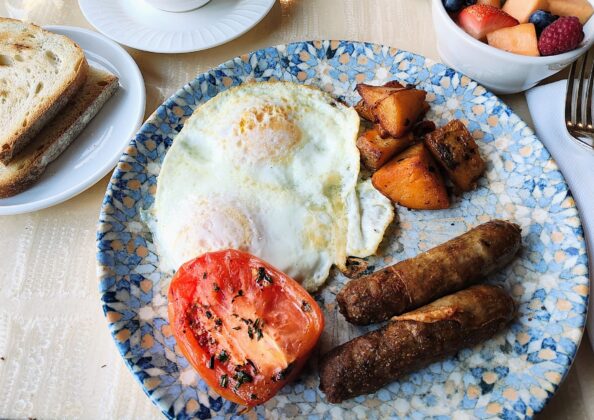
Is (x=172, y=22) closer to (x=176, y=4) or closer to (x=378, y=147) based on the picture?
(x=176, y=4)

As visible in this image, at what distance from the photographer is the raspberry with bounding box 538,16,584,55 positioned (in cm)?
193

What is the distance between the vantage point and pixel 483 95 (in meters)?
2.11

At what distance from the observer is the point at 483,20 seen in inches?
80.0

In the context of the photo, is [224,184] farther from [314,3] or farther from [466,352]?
[314,3]

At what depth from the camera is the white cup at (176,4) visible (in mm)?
2529

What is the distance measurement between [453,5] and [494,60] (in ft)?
0.94

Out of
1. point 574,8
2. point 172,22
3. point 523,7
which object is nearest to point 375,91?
point 523,7

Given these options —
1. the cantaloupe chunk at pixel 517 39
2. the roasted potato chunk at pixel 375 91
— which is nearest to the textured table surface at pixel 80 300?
the cantaloupe chunk at pixel 517 39

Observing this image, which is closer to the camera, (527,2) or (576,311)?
(576,311)

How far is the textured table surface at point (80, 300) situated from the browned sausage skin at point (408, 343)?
37 centimetres

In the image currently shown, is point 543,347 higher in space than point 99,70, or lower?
lower

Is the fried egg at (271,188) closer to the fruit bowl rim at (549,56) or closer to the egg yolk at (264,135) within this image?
the egg yolk at (264,135)

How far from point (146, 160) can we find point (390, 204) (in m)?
0.96

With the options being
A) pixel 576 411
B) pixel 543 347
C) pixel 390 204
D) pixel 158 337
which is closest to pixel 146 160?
pixel 158 337
